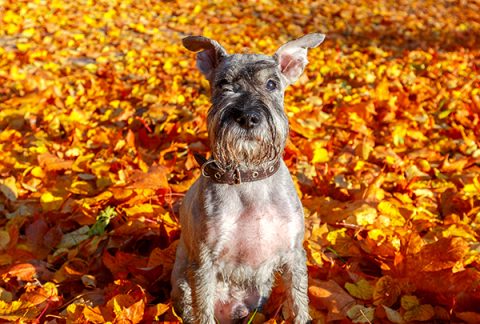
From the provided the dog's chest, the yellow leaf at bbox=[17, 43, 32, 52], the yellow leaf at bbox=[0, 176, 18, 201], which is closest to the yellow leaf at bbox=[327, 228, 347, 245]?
the dog's chest

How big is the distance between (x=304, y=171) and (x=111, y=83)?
14.4 feet

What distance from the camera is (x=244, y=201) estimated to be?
3.63 meters

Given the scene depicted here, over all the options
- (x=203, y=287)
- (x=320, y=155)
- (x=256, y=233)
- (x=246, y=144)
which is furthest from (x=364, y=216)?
(x=246, y=144)

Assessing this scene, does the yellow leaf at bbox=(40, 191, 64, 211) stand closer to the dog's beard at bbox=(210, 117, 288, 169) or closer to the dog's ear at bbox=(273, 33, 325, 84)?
the dog's beard at bbox=(210, 117, 288, 169)

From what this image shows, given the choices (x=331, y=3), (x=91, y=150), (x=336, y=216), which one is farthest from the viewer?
(x=331, y=3)

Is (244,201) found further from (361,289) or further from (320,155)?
(320,155)

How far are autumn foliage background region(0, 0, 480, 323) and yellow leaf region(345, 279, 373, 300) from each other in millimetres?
14

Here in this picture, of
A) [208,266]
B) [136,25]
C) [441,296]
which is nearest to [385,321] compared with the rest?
[441,296]

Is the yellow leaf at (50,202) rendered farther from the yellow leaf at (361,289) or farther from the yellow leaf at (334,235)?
the yellow leaf at (361,289)

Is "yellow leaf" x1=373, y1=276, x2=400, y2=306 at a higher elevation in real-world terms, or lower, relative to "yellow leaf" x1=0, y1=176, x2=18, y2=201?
higher

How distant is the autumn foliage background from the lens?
4.14 meters

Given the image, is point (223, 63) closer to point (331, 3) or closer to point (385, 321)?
point (385, 321)

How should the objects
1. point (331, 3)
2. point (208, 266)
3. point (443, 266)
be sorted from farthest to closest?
point (331, 3), point (443, 266), point (208, 266)

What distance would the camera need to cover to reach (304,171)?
5840 millimetres
